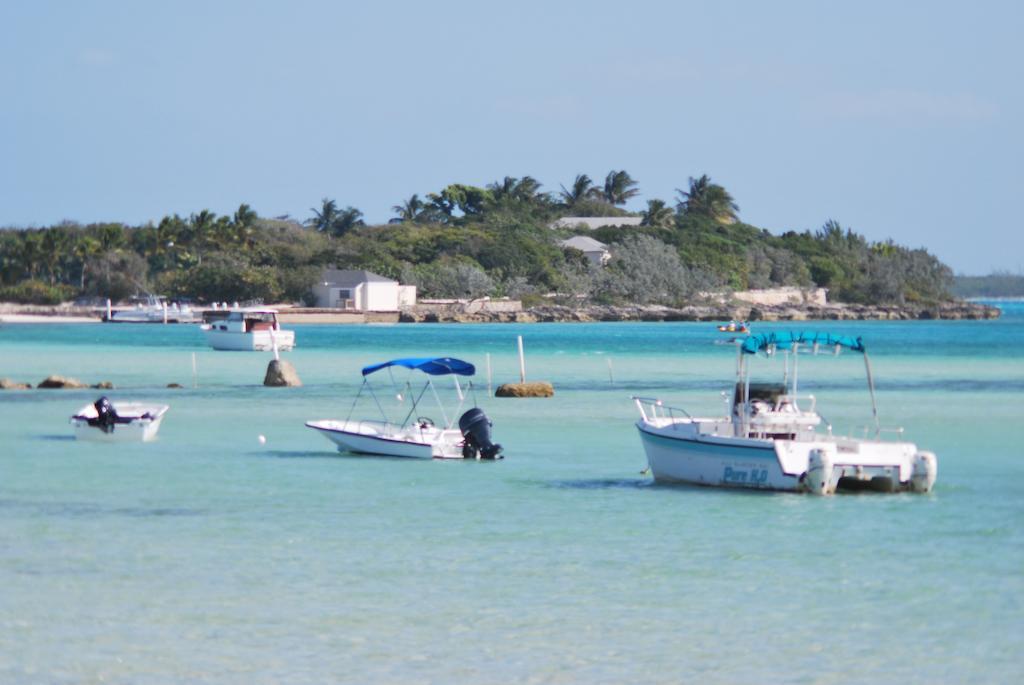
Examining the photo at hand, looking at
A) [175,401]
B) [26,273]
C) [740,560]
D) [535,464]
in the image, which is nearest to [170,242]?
[26,273]

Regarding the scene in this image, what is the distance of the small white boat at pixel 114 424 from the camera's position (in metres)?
33.9

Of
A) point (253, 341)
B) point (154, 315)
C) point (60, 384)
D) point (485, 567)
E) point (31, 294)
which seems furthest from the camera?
point (31, 294)

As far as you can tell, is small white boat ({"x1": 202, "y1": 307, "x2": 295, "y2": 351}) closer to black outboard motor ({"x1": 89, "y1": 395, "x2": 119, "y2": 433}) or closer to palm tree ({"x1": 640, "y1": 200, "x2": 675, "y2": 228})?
black outboard motor ({"x1": 89, "y1": 395, "x2": 119, "y2": 433})

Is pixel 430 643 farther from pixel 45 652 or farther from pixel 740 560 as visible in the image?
pixel 740 560

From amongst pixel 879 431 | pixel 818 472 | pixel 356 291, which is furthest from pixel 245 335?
pixel 818 472

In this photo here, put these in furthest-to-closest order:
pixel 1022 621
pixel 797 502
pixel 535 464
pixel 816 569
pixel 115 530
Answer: pixel 535 464
pixel 797 502
pixel 115 530
pixel 816 569
pixel 1022 621

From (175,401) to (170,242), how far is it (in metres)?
116

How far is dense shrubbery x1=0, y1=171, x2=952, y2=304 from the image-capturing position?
151875 mm

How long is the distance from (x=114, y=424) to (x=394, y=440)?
6962 millimetres

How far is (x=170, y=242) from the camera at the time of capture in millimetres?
159875

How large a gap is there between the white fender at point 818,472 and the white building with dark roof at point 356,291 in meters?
119

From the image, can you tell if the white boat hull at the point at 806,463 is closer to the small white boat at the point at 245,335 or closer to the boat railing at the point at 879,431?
the boat railing at the point at 879,431

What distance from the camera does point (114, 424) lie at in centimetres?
3391

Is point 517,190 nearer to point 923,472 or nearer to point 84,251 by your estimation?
point 84,251
